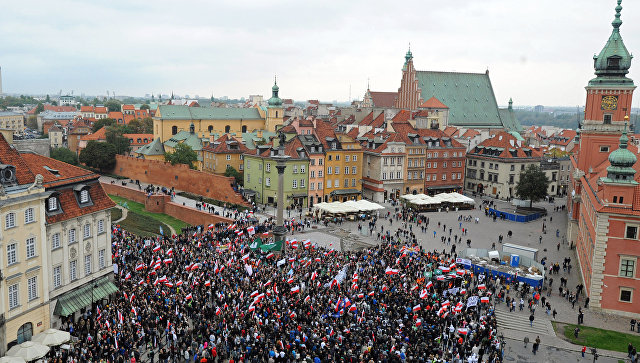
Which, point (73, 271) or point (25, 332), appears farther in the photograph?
point (73, 271)

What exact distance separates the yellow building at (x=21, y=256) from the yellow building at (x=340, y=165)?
140ft

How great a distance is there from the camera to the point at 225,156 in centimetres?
7725

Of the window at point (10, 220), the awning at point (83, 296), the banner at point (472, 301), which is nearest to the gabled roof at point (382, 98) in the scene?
the banner at point (472, 301)

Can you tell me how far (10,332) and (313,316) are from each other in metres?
14.5

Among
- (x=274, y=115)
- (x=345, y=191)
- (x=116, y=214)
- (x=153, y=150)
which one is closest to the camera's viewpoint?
(x=116, y=214)

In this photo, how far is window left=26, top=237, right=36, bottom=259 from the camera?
27.2 meters

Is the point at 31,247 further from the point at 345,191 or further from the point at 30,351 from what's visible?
the point at 345,191

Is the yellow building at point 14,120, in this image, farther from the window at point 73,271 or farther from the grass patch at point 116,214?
the window at point 73,271

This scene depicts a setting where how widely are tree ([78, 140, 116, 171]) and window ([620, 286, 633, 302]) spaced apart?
73.6 m

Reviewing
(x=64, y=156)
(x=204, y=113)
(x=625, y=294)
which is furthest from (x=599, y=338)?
(x=204, y=113)

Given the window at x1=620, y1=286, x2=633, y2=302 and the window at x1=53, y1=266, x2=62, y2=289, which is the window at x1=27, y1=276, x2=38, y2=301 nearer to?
the window at x1=53, y1=266, x2=62, y2=289

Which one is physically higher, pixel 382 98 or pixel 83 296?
pixel 382 98

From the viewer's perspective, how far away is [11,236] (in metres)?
26.1

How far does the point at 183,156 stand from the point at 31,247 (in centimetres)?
→ 4964
